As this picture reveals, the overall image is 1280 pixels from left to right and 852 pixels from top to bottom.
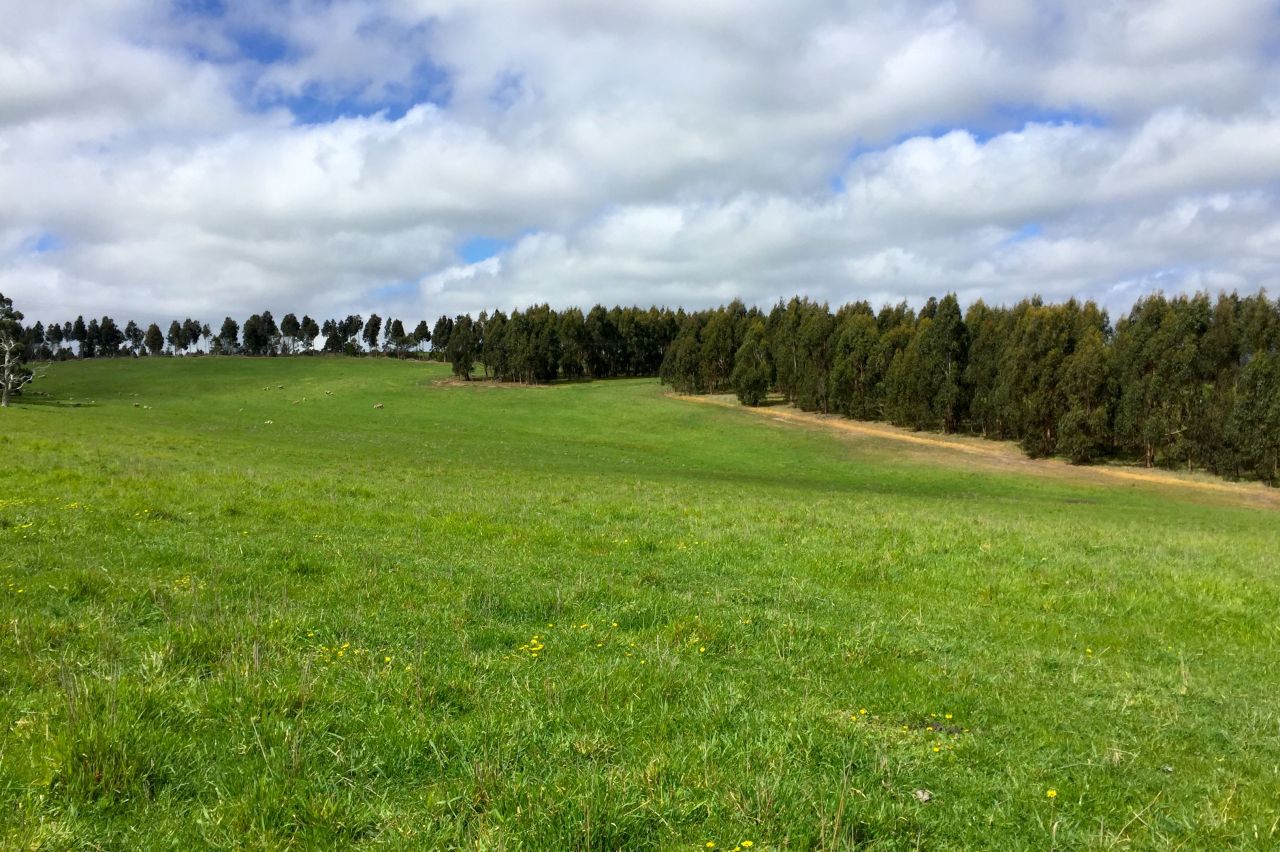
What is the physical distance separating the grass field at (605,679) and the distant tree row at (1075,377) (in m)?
44.5

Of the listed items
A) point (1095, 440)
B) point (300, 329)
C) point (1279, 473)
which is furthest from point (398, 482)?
point (300, 329)

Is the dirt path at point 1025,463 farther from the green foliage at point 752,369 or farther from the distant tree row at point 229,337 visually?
the distant tree row at point 229,337

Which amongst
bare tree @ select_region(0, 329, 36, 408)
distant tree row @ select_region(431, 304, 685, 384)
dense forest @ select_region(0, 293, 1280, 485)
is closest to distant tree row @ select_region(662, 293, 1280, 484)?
dense forest @ select_region(0, 293, 1280, 485)

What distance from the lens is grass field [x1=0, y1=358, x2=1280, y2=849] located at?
4.36 metres

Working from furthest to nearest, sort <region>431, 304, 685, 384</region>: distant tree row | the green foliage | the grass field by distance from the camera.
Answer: <region>431, 304, 685, 384</region>: distant tree row → the green foliage → the grass field

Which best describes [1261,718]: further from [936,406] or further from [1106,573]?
[936,406]

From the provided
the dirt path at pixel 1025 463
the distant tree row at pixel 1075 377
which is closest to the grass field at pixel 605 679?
the dirt path at pixel 1025 463

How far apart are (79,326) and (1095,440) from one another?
22367 cm

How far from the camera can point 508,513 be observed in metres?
16.6

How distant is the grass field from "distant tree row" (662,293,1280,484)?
44498mm

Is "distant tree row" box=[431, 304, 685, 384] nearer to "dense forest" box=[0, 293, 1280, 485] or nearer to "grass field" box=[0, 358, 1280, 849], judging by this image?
"dense forest" box=[0, 293, 1280, 485]

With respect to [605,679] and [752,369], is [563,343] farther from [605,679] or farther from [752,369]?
[605,679]

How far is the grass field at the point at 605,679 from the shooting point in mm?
4355

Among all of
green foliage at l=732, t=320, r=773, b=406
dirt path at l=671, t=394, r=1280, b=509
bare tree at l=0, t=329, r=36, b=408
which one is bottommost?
dirt path at l=671, t=394, r=1280, b=509
